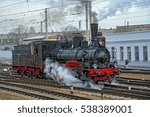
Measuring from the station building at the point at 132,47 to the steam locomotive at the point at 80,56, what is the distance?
15662mm

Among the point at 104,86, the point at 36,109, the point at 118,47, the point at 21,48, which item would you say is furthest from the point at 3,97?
the point at 118,47

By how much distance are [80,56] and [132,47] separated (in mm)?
21384

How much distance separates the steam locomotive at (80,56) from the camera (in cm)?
2052

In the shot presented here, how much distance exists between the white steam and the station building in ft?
55.5

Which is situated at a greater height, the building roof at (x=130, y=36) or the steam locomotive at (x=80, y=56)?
the building roof at (x=130, y=36)

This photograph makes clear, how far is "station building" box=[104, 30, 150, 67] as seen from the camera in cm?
3950

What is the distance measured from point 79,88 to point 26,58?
10518 millimetres

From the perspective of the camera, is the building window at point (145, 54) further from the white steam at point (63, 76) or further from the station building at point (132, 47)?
the white steam at point (63, 76)

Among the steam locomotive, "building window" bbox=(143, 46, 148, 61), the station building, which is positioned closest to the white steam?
the steam locomotive

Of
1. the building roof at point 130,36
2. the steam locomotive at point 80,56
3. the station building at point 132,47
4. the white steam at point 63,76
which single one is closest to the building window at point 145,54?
the station building at point 132,47

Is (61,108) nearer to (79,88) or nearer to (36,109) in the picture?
(36,109)

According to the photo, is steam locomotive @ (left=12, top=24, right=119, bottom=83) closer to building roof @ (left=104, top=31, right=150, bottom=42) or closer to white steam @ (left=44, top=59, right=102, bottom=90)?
white steam @ (left=44, top=59, right=102, bottom=90)

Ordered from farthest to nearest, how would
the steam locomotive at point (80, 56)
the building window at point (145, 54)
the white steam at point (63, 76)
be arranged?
1. the building window at point (145, 54)
2. the white steam at point (63, 76)
3. the steam locomotive at point (80, 56)

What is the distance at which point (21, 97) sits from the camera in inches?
707
